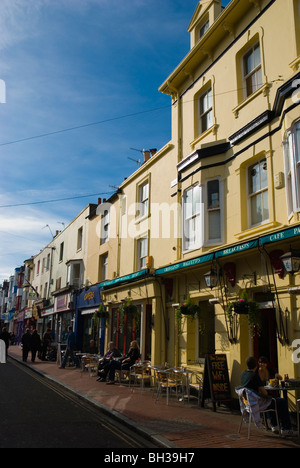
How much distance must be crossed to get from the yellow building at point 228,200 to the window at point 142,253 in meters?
0.05

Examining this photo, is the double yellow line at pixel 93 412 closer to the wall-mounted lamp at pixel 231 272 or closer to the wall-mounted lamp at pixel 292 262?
the wall-mounted lamp at pixel 292 262

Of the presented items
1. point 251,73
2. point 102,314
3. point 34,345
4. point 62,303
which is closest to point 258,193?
point 251,73

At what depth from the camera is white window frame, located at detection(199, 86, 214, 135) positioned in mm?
12719

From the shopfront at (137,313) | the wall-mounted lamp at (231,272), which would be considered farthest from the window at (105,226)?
the wall-mounted lamp at (231,272)

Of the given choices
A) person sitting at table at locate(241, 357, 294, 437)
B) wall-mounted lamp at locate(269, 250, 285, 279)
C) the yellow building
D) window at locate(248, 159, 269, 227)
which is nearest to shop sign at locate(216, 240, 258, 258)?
the yellow building

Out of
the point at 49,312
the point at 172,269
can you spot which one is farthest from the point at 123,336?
the point at 49,312

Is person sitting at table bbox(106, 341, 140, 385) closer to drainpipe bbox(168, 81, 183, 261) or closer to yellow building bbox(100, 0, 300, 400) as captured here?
yellow building bbox(100, 0, 300, 400)

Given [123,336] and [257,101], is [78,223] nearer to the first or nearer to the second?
[123,336]

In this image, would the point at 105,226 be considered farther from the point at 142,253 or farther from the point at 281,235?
the point at 281,235

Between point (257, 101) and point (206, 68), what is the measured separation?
11.3ft

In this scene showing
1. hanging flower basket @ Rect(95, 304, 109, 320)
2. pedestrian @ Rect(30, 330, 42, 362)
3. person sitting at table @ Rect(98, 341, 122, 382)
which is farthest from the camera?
pedestrian @ Rect(30, 330, 42, 362)

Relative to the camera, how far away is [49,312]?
30672 millimetres

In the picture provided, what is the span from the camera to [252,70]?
35.8 ft

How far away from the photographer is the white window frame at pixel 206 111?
12719 mm
